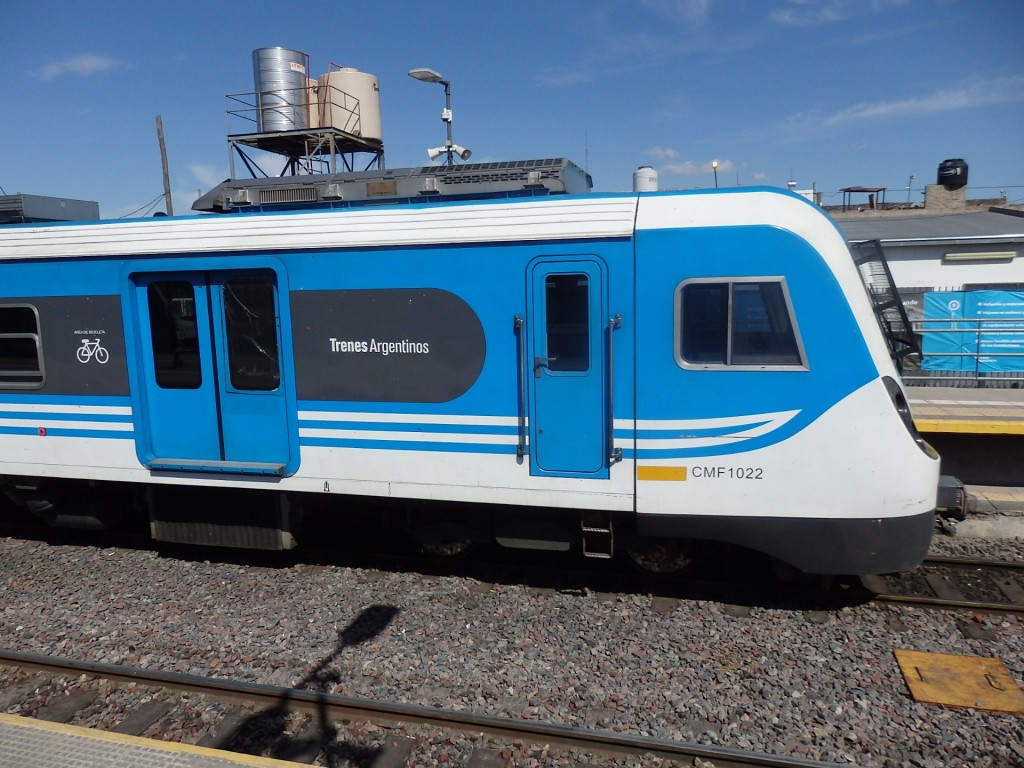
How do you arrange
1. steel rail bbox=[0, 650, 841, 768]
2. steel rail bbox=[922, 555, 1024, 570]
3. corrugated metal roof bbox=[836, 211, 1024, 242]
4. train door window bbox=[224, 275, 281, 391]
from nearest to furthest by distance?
steel rail bbox=[0, 650, 841, 768] < train door window bbox=[224, 275, 281, 391] < steel rail bbox=[922, 555, 1024, 570] < corrugated metal roof bbox=[836, 211, 1024, 242]

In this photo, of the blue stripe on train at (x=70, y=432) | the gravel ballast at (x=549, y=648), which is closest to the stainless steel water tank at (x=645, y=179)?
the gravel ballast at (x=549, y=648)

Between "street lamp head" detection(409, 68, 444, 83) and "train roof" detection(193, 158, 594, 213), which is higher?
"street lamp head" detection(409, 68, 444, 83)

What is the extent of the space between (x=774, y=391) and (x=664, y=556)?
1.69 metres

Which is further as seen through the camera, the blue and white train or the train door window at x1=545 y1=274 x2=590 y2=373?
the train door window at x1=545 y1=274 x2=590 y2=373

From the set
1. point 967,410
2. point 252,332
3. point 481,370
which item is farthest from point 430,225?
point 967,410

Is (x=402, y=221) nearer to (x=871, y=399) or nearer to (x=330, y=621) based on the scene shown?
(x=330, y=621)

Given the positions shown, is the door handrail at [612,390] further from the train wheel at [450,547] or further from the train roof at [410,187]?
the train wheel at [450,547]

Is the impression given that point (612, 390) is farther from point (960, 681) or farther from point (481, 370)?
point (960, 681)

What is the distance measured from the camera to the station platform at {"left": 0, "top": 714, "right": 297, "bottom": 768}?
373 cm

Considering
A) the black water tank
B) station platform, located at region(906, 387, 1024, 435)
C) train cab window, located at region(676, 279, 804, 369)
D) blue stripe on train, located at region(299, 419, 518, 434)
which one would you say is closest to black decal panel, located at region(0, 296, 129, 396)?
blue stripe on train, located at region(299, 419, 518, 434)

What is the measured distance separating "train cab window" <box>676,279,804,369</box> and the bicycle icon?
4750mm

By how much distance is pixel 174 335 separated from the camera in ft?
20.1

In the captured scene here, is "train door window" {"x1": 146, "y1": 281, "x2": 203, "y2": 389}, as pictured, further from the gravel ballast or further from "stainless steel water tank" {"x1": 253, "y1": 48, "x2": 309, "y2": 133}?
"stainless steel water tank" {"x1": 253, "y1": 48, "x2": 309, "y2": 133}

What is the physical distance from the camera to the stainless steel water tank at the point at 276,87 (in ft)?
52.3
